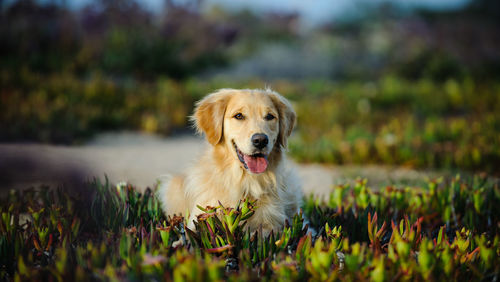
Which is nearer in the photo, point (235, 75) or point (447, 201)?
point (447, 201)

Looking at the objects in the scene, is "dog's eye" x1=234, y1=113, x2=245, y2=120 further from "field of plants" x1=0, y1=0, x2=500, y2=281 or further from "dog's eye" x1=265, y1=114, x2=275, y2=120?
"field of plants" x1=0, y1=0, x2=500, y2=281

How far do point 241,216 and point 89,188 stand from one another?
1.52m

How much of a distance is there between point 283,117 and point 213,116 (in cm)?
58

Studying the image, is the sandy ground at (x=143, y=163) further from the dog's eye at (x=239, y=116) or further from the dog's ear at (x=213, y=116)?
the dog's eye at (x=239, y=116)

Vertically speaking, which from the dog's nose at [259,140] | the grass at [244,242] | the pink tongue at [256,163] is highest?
the dog's nose at [259,140]

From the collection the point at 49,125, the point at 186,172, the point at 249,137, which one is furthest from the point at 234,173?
the point at 49,125

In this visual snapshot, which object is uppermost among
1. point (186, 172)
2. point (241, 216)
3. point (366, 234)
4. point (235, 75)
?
point (235, 75)

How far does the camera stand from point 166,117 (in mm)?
8430

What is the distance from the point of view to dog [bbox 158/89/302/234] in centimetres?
306

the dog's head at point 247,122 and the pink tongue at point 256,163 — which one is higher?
the dog's head at point 247,122

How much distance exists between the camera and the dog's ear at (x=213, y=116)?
3264mm

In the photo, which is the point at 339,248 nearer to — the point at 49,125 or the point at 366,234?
the point at 366,234

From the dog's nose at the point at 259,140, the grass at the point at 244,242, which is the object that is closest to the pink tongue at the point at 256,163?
the dog's nose at the point at 259,140

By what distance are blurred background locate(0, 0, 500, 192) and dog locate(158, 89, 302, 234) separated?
47 cm
